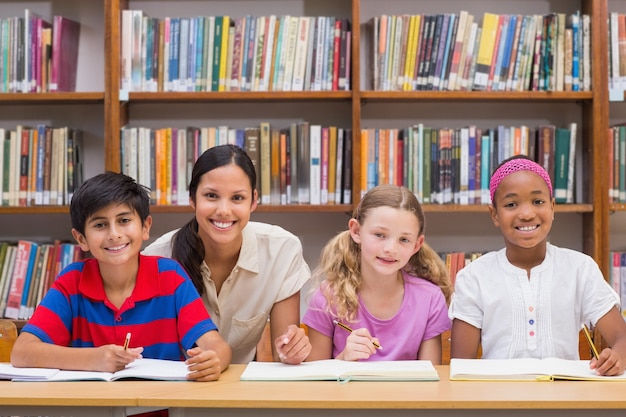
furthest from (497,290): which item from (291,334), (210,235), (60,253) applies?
(60,253)

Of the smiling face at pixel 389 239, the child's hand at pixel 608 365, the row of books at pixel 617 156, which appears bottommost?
the child's hand at pixel 608 365

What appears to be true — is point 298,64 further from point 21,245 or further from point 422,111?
point 21,245

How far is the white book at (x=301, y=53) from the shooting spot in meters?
3.07

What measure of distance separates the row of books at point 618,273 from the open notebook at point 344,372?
1.63 m

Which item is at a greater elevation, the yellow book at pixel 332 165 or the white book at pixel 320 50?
the white book at pixel 320 50

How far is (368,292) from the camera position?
215cm

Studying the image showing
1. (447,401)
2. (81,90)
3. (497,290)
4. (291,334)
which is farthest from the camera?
(81,90)

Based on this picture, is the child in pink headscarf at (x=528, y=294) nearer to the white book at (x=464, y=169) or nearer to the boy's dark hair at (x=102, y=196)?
the boy's dark hair at (x=102, y=196)

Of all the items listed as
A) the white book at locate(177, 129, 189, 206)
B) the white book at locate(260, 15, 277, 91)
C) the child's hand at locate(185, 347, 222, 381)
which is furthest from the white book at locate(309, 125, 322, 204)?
the child's hand at locate(185, 347, 222, 381)

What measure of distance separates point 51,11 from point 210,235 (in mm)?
1708

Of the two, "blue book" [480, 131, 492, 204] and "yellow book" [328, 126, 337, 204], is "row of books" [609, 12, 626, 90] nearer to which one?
"blue book" [480, 131, 492, 204]

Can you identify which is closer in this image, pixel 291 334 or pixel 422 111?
pixel 291 334

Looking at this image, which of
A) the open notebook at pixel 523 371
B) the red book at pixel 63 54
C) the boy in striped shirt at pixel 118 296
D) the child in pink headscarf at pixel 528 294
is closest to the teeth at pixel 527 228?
the child in pink headscarf at pixel 528 294

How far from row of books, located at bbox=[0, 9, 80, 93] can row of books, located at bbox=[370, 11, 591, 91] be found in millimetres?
1253
